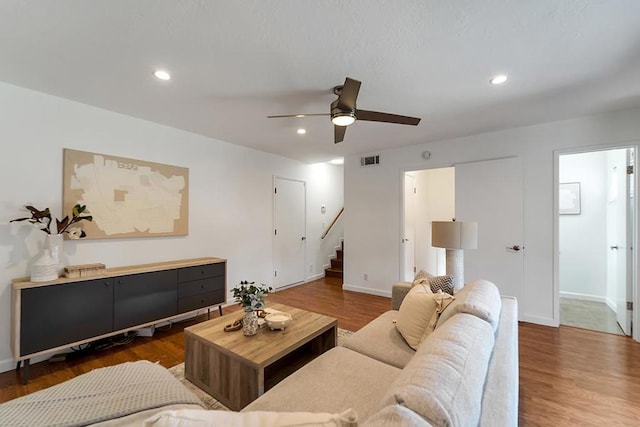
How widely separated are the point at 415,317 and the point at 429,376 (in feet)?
3.89

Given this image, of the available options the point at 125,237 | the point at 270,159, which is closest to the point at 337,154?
the point at 270,159

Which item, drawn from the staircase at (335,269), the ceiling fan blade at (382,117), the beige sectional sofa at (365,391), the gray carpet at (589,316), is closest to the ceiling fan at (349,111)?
the ceiling fan blade at (382,117)

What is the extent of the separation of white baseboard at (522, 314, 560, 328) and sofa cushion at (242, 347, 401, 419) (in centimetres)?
292

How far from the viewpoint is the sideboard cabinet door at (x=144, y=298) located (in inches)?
105

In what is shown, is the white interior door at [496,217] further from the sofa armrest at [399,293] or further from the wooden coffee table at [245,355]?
the wooden coffee table at [245,355]

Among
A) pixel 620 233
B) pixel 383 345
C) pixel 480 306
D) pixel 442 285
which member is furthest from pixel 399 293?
pixel 620 233

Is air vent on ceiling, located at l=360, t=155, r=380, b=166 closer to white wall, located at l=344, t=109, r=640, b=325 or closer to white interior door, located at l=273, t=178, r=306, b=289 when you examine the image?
white wall, located at l=344, t=109, r=640, b=325

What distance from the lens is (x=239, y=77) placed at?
88.2 inches

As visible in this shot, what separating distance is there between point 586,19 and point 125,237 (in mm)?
4343

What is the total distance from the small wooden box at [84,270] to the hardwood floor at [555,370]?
0.83m

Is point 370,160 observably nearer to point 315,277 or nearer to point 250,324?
point 315,277

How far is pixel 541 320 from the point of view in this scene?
3367mm

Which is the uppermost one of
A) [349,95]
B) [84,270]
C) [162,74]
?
[162,74]

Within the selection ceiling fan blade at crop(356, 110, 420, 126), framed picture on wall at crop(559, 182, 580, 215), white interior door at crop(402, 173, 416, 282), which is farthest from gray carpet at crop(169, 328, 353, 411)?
framed picture on wall at crop(559, 182, 580, 215)
